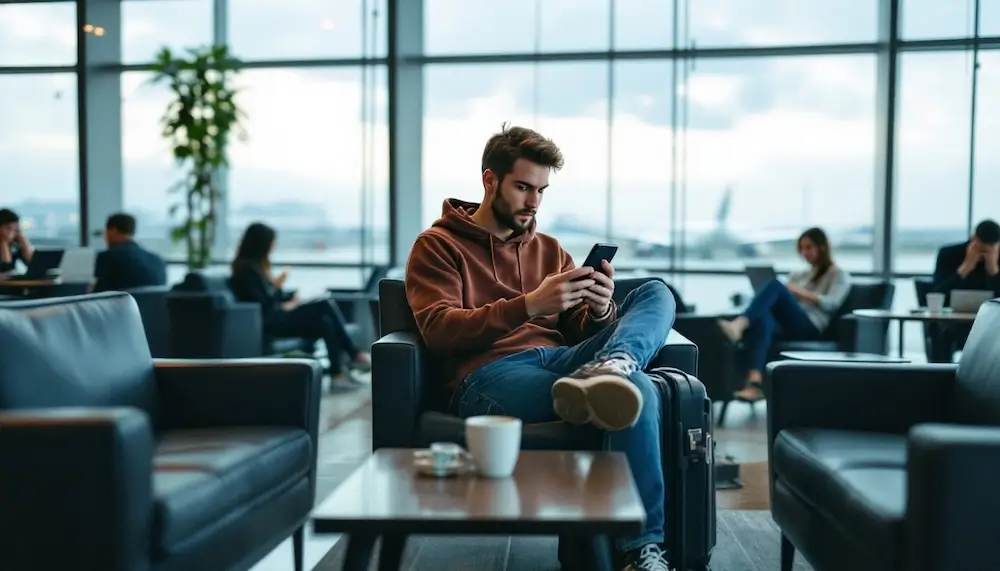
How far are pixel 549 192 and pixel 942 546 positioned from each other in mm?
6530

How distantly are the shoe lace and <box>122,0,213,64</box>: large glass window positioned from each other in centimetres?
758

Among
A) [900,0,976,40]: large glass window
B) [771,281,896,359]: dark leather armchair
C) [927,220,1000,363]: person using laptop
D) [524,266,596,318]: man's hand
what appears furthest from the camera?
→ [900,0,976,40]: large glass window

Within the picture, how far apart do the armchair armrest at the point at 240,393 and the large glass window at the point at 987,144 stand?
6.49 meters

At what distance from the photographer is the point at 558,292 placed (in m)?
2.54

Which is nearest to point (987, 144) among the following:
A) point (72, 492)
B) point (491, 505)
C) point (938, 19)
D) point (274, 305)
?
point (938, 19)

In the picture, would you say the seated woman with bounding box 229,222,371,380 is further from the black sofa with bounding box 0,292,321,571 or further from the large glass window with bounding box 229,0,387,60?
the black sofa with bounding box 0,292,321,571

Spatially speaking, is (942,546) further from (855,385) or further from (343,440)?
(343,440)

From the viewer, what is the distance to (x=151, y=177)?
29.5ft

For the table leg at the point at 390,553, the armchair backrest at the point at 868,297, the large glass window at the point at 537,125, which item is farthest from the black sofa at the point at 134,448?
the large glass window at the point at 537,125

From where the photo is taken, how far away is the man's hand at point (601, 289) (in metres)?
2.68

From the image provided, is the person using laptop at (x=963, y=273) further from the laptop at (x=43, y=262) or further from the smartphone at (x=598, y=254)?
the laptop at (x=43, y=262)

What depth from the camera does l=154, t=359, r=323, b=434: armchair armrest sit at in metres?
2.63

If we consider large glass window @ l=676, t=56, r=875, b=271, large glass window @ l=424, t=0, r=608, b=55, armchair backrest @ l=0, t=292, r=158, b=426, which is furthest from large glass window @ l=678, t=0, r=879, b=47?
armchair backrest @ l=0, t=292, r=158, b=426

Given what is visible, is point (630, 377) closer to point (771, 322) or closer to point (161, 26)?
point (771, 322)
